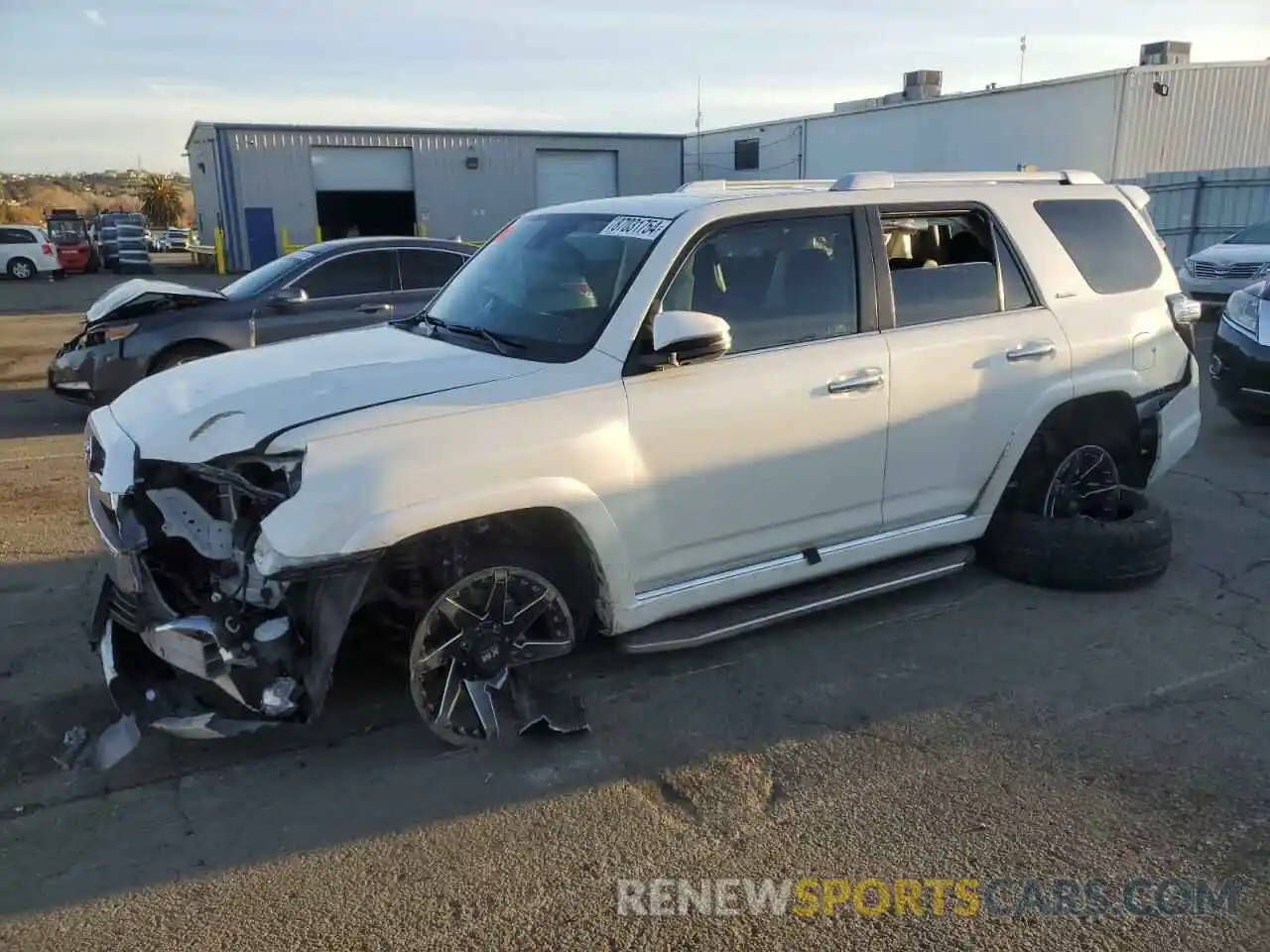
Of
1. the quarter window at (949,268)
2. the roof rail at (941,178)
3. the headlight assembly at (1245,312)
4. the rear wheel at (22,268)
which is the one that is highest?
the roof rail at (941,178)

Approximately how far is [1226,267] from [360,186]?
27.3 meters

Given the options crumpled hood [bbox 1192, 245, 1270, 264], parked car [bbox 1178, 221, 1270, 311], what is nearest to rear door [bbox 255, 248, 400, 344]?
parked car [bbox 1178, 221, 1270, 311]

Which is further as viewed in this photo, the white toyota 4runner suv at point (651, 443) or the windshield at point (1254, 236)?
the windshield at point (1254, 236)

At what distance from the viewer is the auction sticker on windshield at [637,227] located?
4105 millimetres

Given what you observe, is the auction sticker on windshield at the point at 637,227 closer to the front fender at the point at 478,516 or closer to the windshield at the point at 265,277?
the front fender at the point at 478,516

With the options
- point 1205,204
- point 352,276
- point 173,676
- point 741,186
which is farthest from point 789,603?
point 1205,204

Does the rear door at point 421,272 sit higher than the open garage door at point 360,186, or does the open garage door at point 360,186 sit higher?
the open garage door at point 360,186

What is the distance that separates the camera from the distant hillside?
5937cm

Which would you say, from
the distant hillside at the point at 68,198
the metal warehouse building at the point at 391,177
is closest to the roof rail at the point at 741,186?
the metal warehouse building at the point at 391,177

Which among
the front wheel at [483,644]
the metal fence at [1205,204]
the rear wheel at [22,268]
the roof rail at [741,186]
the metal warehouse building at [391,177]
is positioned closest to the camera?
the front wheel at [483,644]

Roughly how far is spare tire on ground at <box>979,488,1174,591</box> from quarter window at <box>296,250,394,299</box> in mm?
6309

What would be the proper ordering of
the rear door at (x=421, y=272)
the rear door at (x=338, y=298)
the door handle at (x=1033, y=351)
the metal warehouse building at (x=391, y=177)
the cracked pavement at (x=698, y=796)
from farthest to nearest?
the metal warehouse building at (x=391, y=177) < the rear door at (x=421, y=272) < the rear door at (x=338, y=298) < the door handle at (x=1033, y=351) < the cracked pavement at (x=698, y=796)

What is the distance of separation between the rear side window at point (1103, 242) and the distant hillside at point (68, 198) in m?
51.6

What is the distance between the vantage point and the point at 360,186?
34.8m
